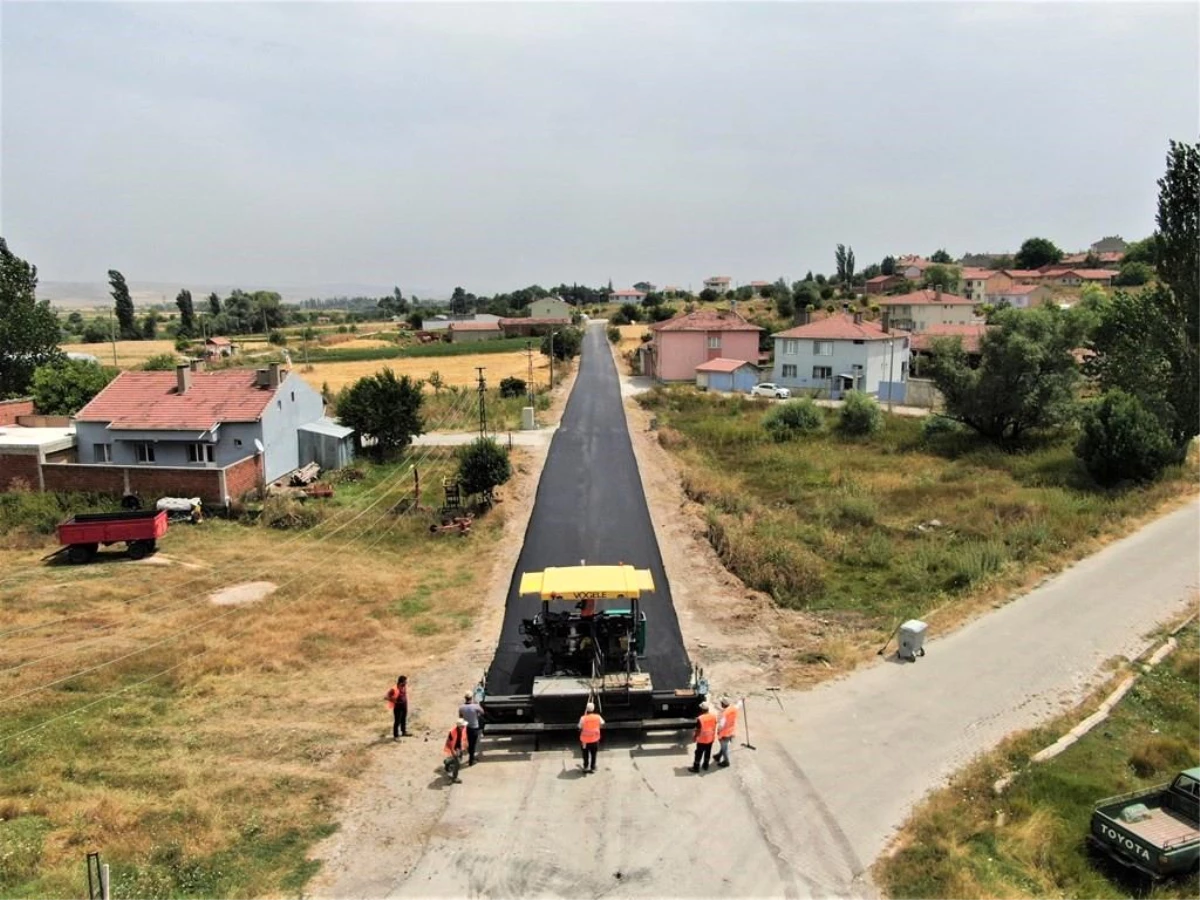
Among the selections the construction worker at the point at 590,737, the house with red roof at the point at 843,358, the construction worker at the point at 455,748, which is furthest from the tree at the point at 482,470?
the house with red roof at the point at 843,358

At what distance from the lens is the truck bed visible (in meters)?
9.84

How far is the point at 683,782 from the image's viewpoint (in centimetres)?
1226

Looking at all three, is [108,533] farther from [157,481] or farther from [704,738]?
[704,738]

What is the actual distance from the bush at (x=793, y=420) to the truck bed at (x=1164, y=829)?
30.8m

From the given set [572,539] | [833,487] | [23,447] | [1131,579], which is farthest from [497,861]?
[23,447]

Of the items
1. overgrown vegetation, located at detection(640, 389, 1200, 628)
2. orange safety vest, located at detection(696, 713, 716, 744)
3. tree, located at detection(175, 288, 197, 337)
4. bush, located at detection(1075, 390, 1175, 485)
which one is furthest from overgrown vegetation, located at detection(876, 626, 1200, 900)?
tree, located at detection(175, 288, 197, 337)

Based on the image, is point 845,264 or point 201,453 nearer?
point 201,453

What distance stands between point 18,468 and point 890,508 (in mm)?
31161

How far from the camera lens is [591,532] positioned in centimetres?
2584

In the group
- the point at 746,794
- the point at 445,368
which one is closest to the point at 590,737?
the point at 746,794

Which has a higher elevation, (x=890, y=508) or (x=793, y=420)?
(x=793, y=420)

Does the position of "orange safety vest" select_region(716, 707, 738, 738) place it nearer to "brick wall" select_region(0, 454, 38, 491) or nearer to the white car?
"brick wall" select_region(0, 454, 38, 491)

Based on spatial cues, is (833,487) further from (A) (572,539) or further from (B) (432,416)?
(B) (432,416)

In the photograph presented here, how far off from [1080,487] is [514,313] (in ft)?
471
